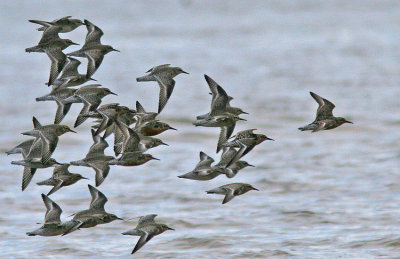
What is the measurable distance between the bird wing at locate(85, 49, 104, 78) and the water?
3526 mm

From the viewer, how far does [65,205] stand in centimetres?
1834

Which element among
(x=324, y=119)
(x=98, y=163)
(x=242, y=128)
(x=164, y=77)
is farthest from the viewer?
(x=242, y=128)

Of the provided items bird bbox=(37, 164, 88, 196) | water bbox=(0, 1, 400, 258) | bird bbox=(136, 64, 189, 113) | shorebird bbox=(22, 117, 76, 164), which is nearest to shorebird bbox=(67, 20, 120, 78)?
bird bbox=(136, 64, 189, 113)

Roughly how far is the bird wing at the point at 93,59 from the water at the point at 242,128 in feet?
11.6

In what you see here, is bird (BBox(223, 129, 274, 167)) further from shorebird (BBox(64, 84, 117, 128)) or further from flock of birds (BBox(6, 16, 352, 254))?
shorebird (BBox(64, 84, 117, 128))

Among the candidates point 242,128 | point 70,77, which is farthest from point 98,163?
point 242,128

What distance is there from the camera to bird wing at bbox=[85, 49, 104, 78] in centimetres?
1170

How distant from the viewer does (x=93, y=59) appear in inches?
467

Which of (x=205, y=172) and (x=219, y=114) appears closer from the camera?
(x=219, y=114)

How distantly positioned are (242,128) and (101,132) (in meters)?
13.2

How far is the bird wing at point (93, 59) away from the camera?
38.4ft

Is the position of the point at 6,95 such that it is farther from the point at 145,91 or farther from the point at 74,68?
the point at 74,68

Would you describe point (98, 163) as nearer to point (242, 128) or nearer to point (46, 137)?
point (46, 137)

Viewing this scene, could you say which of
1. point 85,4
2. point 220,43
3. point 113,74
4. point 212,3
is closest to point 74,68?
point 113,74
